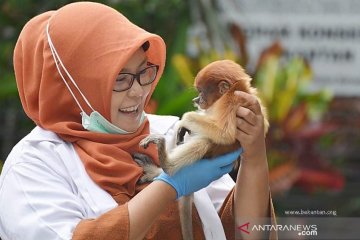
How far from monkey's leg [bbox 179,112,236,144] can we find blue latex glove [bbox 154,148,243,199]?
0.06m

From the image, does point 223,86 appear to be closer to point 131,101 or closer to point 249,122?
→ point 249,122

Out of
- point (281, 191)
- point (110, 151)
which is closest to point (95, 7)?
point (110, 151)

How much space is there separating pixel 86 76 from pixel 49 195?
40 cm

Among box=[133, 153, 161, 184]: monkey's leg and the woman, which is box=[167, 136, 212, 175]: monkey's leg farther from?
box=[133, 153, 161, 184]: monkey's leg

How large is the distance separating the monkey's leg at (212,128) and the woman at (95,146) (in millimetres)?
32

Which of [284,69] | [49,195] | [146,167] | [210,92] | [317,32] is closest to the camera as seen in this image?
[49,195]

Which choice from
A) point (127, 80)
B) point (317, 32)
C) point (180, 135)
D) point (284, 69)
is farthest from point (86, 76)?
point (317, 32)

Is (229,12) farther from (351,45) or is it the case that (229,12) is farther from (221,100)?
(221,100)

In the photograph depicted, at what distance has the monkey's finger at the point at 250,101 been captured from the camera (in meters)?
2.64

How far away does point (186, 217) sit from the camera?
109 inches

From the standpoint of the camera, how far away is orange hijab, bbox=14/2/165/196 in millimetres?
2738

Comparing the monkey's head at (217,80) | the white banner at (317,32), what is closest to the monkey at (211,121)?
the monkey's head at (217,80)

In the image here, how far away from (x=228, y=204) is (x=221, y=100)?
15.8 inches

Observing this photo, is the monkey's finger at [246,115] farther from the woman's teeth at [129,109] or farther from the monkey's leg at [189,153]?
the woman's teeth at [129,109]
